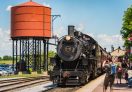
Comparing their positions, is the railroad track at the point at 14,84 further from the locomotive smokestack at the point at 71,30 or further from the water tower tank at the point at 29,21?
the water tower tank at the point at 29,21

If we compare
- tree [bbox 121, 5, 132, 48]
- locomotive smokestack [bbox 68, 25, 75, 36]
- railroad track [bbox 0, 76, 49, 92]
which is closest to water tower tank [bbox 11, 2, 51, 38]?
tree [bbox 121, 5, 132, 48]

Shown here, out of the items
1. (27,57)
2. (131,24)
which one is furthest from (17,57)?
(131,24)

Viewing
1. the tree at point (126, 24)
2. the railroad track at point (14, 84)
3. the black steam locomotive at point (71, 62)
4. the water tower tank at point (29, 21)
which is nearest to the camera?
the railroad track at point (14, 84)

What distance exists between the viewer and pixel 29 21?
66.9 meters

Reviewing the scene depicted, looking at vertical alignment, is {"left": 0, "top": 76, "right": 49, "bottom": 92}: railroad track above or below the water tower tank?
below

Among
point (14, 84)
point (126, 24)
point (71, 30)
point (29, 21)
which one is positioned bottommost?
point (14, 84)

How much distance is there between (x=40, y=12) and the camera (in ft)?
225

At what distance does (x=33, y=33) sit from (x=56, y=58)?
3711 centimetres

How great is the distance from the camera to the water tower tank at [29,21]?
66812 mm

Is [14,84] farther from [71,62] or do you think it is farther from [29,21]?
[29,21]

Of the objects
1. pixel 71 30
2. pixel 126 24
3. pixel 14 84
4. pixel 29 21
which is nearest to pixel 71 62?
pixel 71 30

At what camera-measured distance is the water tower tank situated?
219 feet

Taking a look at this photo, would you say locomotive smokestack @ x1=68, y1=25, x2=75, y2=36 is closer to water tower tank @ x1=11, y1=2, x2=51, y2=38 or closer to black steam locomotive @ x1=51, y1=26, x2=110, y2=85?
black steam locomotive @ x1=51, y1=26, x2=110, y2=85

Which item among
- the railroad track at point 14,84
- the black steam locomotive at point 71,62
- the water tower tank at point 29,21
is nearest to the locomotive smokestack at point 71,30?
the black steam locomotive at point 71,62
